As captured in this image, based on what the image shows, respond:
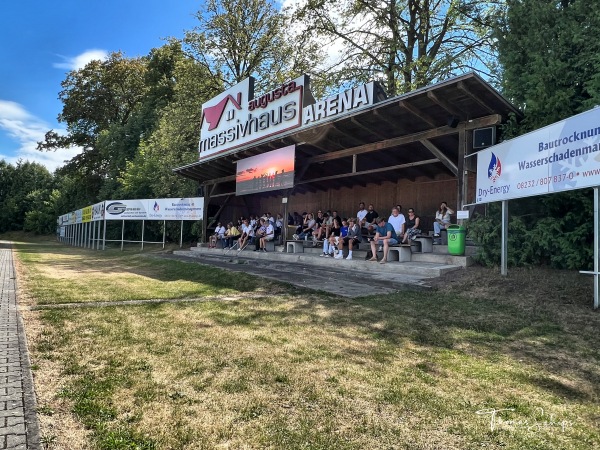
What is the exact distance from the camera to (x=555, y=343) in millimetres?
4359

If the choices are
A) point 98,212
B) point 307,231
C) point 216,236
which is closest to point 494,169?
point 307,231

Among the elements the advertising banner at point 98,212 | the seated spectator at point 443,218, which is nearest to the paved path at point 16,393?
the seated spectator at point 443,218

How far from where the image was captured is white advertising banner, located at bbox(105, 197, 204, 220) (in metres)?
20.0

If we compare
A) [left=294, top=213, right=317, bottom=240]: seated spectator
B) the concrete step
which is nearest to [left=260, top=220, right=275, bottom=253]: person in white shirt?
the concrete step

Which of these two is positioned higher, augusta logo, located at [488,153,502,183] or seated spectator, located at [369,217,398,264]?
augusta logo, located at [488,153,502,183]

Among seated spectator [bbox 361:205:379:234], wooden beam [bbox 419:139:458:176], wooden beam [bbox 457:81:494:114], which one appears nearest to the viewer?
wooden beam [bbox 457:81:494:114]

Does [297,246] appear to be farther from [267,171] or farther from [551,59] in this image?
[551,59]

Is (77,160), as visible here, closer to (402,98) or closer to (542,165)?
(402,98)

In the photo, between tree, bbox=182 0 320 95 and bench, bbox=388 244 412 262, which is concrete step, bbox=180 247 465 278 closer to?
bench, bbox=388 244 412 262

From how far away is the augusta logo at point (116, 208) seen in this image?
23.8 meters

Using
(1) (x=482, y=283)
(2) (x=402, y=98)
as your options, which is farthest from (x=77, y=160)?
(1) (x=482, y=283)

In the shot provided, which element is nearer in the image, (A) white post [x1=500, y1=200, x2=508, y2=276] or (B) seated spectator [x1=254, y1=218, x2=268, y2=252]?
(A) white post [x1=500, y1=200, x2=508, y2=276]

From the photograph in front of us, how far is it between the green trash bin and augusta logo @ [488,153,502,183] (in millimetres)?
1372

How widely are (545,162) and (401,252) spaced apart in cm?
406
